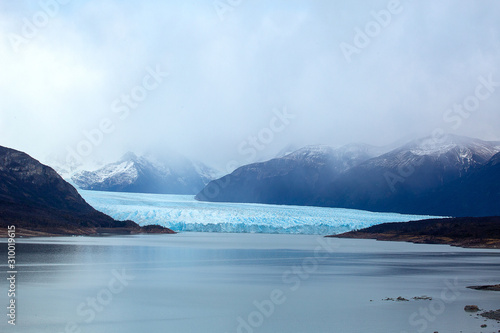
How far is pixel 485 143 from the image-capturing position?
13262 centimetres

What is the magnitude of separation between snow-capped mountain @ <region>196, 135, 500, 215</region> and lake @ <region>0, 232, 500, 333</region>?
90.5 meters

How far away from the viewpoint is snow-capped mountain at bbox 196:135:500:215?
413 ft

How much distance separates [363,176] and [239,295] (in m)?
116

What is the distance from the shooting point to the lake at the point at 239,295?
15008 mm

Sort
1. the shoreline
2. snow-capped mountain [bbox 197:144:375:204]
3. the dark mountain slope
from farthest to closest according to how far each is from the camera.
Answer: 1. snow-capped mountain [bbox 197:144:375:204]
2. the dark mountain slope
3. the shoreline

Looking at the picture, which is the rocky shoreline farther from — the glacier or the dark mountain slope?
the dark mountain slope

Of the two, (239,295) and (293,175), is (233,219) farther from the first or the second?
(293,175)

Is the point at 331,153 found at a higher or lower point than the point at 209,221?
higher

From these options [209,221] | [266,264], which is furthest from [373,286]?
[209,221]

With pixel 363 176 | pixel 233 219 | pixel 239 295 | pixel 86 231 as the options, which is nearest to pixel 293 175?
pixel 363 176

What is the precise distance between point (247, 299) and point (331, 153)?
128495 mm

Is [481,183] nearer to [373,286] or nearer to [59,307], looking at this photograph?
[373,286]

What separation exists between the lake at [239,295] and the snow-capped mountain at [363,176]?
297ft

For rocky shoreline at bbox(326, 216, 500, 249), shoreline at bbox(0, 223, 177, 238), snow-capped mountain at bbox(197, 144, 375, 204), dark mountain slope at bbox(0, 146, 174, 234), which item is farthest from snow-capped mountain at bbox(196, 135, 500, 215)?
shoreline at bbox(0, 223, 177, 238)
